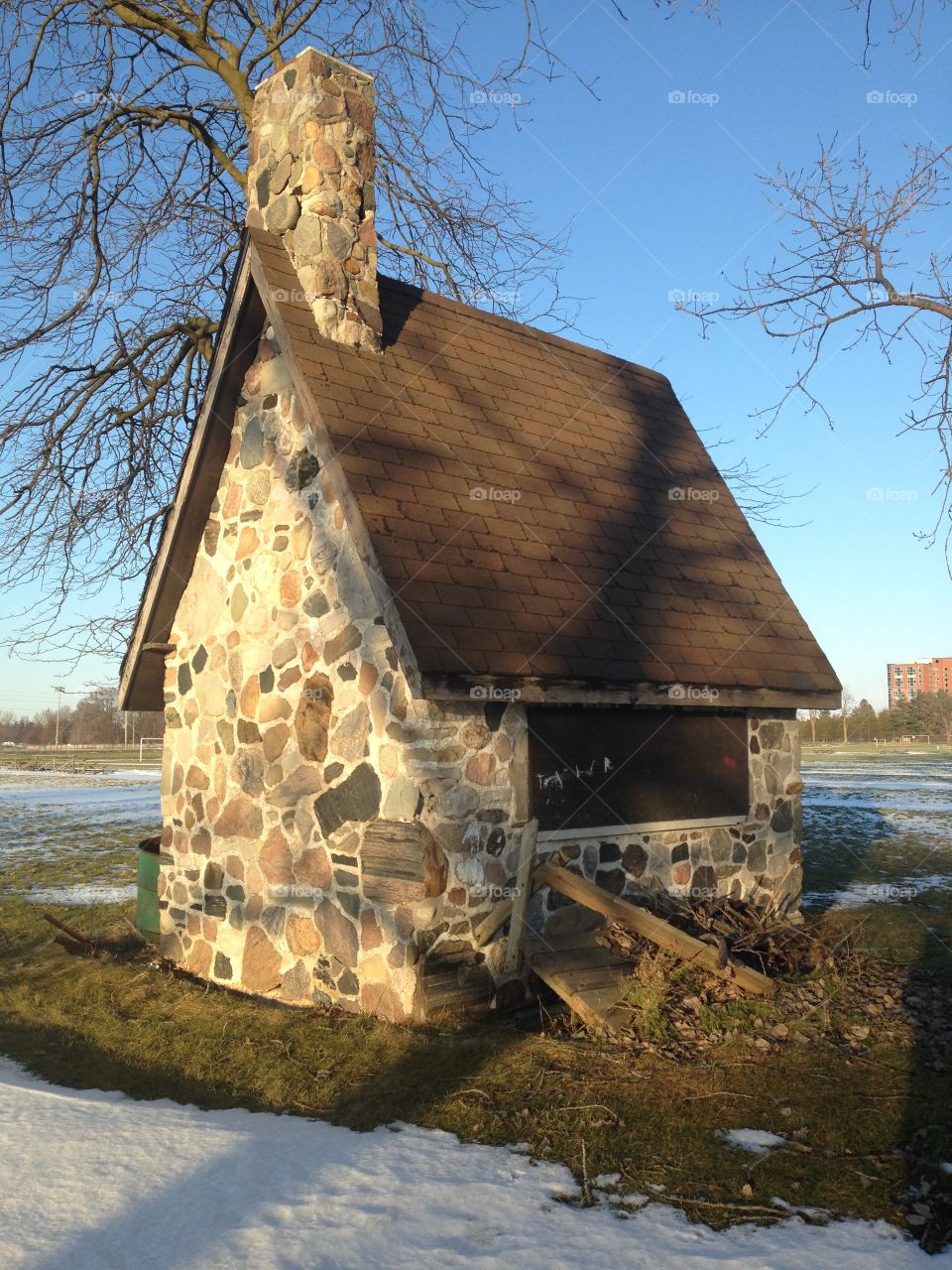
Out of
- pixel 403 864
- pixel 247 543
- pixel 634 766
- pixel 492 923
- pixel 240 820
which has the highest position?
pixel 247 543

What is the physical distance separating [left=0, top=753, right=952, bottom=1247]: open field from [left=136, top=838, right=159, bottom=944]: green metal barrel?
26 centimetres

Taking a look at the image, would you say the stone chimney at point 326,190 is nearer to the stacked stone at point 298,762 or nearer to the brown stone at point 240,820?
the stacked stone at point 298,762

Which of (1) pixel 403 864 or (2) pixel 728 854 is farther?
(2) pixel 728 854

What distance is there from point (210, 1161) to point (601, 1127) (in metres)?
1.82

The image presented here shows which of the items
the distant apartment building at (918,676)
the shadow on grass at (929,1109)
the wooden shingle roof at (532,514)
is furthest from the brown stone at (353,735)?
the distant apartment building at (918,676)

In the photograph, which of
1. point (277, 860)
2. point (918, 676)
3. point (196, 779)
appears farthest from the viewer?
point (918, 676)

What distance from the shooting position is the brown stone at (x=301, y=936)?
7.39 m

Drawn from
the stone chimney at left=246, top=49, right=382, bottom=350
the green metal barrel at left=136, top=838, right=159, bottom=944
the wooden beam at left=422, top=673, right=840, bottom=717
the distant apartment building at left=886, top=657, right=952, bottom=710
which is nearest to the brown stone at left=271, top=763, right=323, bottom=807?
the wooden beam at left=422, top=673, right=840, bottom=717

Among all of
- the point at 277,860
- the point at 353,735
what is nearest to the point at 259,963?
the point at 277,860

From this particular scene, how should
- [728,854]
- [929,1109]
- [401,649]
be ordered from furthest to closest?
[728,854] < [401,649] < [929,1109]

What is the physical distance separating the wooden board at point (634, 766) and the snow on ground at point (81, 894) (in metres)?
6.60

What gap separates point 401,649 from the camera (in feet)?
21.9

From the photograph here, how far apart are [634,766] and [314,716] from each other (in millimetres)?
2670

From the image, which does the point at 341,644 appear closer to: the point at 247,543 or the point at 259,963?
the point at 247,543
